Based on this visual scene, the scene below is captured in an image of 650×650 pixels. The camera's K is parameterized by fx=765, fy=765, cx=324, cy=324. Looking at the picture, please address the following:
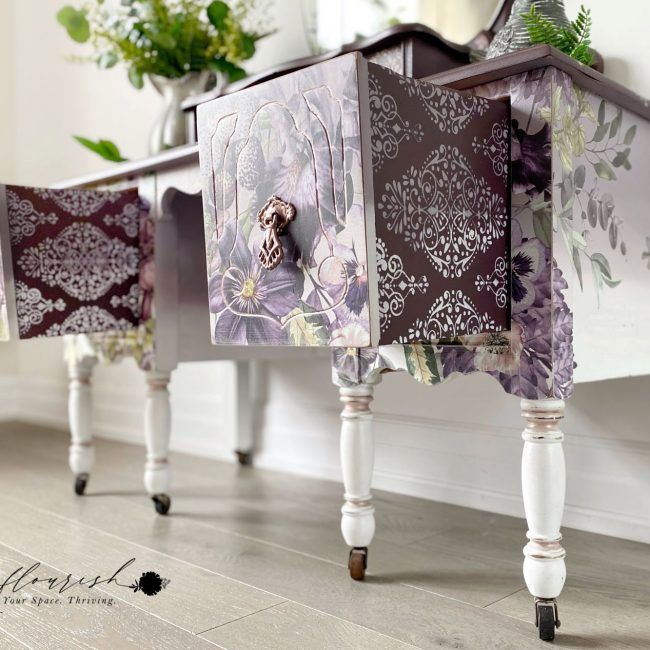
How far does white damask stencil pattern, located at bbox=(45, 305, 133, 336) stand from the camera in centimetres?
136

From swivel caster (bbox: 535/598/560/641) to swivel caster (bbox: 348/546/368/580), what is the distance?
0.30 m

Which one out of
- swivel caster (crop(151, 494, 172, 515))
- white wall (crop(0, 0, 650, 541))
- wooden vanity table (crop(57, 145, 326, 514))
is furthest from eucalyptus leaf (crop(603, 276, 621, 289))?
swivel caster (crop(151, 494, 172, 515))

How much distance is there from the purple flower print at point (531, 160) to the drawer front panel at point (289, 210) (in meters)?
0.25

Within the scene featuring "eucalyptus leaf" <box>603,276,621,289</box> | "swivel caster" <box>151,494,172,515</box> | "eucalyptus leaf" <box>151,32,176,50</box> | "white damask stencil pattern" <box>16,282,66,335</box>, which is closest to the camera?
"eucalyptus leaf" <box>603,276,621,289</box>

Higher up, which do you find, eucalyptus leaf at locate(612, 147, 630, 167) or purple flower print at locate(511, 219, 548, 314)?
eucalyptus leaf at locate(612, 147, 630, 167)

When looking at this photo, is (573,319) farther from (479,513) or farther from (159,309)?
(159,309)

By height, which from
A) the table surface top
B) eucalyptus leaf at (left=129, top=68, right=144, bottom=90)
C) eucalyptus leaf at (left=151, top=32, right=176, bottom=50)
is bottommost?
the table surface top

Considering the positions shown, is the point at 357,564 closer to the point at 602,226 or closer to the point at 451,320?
the point at 451,320

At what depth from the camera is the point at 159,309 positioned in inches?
58.5

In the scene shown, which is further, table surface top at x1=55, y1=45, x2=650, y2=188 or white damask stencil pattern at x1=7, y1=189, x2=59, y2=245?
white damask stencil pattern at x1=7, y1=189, x2=59, y2=245

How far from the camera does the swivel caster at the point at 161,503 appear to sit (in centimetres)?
157

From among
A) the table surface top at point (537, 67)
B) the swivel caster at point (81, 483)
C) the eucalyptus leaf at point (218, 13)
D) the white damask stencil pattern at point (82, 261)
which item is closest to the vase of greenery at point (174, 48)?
the eucalyptus leaf at point (218, 13)

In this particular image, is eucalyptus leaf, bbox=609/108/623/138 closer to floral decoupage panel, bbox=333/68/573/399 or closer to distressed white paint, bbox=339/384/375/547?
floral decoupage panel, bbox=333/68/573/399

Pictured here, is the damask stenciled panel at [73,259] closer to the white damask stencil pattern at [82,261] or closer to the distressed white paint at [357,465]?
the white damask stencil pattern at [82,261]
